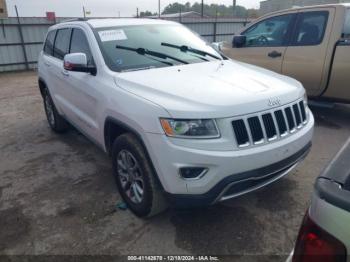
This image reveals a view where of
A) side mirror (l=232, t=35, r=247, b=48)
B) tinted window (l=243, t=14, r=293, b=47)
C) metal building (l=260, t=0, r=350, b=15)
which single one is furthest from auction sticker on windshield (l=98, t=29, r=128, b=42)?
metal building (l=260, t=0, r=350, b=15)

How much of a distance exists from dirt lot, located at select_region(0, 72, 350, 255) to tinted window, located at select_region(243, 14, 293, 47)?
217 centimetres

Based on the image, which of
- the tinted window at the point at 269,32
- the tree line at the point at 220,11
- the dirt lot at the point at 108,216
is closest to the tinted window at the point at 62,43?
the dirt lot at the point at 108,216

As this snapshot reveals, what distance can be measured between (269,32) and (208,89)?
3.87 m

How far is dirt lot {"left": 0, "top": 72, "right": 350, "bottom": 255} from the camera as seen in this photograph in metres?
2.61

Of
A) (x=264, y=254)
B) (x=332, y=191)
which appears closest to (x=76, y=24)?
(x=264, y=254)

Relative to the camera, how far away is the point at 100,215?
304 centimetres

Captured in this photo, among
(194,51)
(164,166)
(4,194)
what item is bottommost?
(4,194)

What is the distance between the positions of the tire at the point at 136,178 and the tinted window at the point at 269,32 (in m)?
4.00

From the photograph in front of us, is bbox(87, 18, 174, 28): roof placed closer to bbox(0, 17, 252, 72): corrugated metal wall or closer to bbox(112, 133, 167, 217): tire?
bbox(112, 133, 167, 217): tire

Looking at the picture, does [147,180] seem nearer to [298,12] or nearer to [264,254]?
[264,254]

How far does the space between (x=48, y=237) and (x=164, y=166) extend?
131cm

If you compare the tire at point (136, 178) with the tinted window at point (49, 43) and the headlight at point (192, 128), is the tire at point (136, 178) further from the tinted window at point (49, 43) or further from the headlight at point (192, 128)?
the tinted window at point (49, 43)

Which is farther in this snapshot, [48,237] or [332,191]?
[48,237]

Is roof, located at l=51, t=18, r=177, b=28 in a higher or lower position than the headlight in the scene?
higher
